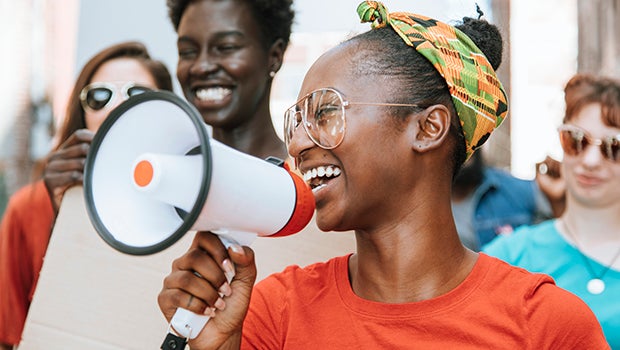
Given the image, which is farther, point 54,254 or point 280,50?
point 280,50

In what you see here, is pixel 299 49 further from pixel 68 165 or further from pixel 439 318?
pixel 439 318

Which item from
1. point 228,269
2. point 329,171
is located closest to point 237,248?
point 228,269

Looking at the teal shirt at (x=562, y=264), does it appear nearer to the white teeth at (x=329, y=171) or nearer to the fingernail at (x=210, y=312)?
the white teeth at (x=329, y=171)

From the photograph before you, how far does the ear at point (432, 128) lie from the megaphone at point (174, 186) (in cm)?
29

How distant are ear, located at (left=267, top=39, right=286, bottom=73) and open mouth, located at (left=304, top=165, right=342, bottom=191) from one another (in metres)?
1.04

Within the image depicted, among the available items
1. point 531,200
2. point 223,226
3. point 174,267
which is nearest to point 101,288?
point 174,267

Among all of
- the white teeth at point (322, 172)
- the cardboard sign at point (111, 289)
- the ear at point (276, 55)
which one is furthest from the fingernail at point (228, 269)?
the ear at point (276, 55)

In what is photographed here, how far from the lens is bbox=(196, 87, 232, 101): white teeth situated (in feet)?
8.11

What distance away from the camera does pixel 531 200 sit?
3.47 metres

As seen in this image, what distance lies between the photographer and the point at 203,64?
2453 millimetres

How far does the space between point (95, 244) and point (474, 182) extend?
174 centimetres

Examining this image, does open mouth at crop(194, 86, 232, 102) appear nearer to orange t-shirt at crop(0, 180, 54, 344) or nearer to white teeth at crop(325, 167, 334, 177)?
orange t-shirt at crop(0, 180, 54, 344)

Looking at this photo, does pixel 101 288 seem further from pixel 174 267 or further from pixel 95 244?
pixel 174 267

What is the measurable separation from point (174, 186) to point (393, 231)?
1.72 ft
